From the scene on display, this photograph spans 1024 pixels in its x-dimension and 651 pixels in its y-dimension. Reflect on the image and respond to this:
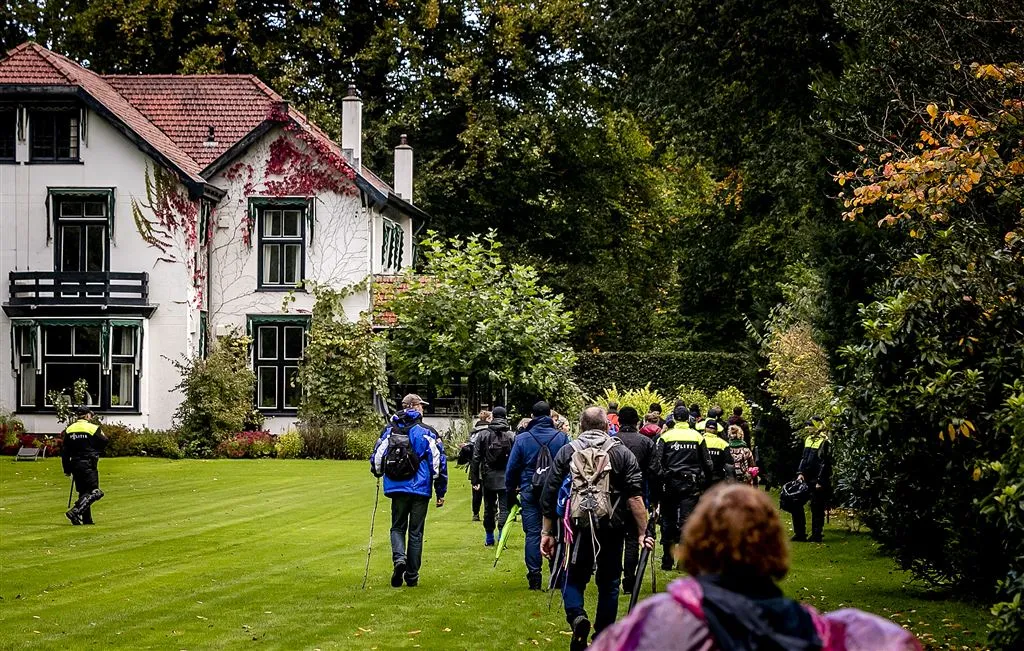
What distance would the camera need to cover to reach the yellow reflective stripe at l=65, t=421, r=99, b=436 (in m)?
20.5

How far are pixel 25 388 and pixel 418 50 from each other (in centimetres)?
1705

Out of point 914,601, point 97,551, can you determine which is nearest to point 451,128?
point 97,551

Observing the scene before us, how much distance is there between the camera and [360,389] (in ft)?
122

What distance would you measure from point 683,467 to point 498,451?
325 centimetres

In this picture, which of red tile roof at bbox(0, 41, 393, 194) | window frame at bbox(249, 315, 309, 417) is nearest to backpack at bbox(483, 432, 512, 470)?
window frame at bbox(249, 315, 309, 417)

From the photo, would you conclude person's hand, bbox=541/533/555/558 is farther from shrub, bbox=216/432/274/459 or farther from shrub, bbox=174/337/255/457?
shrub, bbox=174/337/255/457

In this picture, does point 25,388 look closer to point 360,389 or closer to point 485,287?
point 360,389

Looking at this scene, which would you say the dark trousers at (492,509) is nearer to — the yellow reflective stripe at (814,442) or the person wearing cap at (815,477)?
the person wearing cap at (815,477)

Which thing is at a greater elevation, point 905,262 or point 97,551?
point 905,262

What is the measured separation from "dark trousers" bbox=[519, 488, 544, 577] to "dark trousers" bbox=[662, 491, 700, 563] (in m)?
1.88

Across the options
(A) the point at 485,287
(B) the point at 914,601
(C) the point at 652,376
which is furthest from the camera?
(C) the point at 652,376

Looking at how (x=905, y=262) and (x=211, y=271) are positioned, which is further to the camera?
(x=211, y=271)

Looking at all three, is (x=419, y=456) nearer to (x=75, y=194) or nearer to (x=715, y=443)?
(x=715, y=443)

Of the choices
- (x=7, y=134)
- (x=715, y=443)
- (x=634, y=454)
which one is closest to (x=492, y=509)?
(x=715, y=443)
